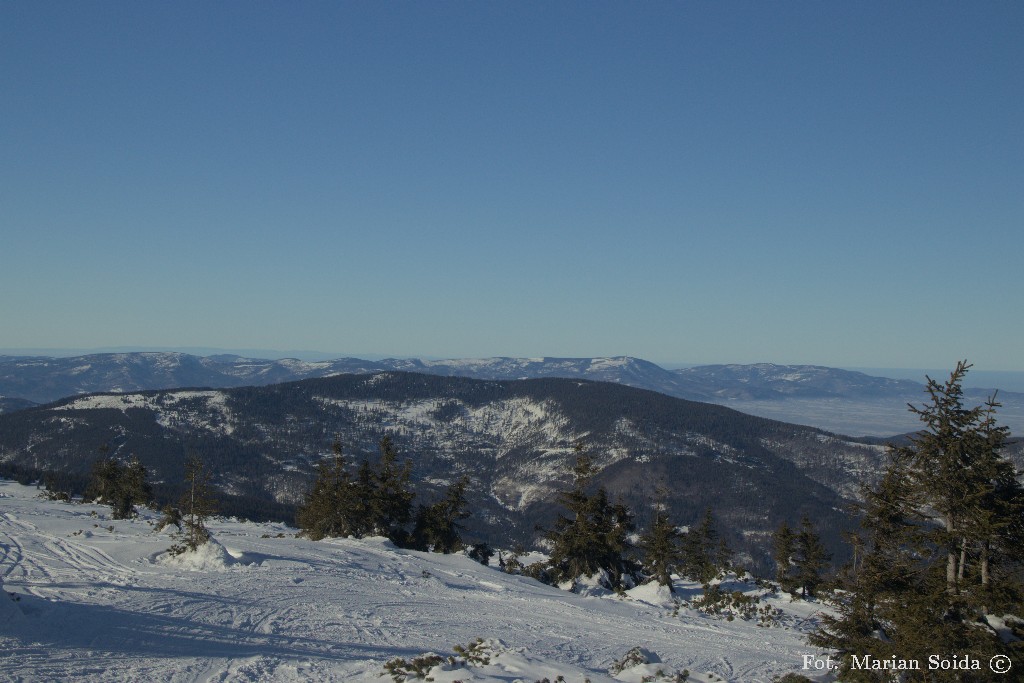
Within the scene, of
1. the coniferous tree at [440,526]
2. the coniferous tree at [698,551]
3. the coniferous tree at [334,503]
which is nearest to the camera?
the coniferous tree at [334,503]

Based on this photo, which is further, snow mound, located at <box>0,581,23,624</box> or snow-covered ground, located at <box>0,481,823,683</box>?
snow mound, located at <box>0,581,23,624</box>

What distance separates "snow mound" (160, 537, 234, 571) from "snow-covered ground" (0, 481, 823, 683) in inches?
3.2

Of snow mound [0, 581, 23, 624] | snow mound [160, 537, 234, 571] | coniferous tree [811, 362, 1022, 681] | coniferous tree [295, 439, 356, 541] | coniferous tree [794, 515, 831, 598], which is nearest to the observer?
coniferous tree [811, 362, 1022, 681]

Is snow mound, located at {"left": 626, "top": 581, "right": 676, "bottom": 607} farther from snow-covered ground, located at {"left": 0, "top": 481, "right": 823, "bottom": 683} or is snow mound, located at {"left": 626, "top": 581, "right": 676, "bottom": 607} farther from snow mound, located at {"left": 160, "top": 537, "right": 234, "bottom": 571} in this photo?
snow mound, located at {"left": 160, "top": 537, "right": 234, "bottom": 571}

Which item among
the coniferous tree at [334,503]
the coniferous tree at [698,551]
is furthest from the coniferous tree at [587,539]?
the coniferous tree at [334,503]

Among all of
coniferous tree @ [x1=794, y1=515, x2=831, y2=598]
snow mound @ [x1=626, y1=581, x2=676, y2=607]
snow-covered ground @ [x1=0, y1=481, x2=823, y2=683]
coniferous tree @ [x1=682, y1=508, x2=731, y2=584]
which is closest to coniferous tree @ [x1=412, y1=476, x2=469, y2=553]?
snow-covered ground @ [x1=0, y1=481, x2=823, y2=683]

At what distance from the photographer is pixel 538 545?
166m

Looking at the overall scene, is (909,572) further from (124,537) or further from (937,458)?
(124,537)

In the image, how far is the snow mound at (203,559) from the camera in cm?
2721

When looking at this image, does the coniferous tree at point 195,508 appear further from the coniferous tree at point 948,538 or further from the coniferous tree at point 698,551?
the coniferous tree at point 698,551

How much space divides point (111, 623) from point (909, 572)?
22418 millimetres

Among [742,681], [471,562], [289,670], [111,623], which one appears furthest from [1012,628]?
[471,562]

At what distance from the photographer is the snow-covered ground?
51.8 ft

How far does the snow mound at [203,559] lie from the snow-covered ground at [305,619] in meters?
0.08
